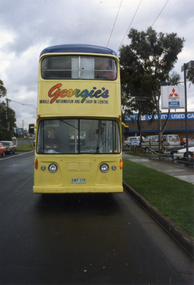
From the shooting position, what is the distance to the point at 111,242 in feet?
15.2

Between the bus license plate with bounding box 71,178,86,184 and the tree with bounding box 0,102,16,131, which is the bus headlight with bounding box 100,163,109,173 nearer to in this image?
the bus license plate with bounding box 71,178,86,184

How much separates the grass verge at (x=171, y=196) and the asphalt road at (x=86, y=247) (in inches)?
16.5

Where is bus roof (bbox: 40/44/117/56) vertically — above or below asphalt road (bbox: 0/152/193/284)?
above

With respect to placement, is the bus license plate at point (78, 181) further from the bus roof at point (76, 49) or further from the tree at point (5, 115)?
the tree at point (5, 115)

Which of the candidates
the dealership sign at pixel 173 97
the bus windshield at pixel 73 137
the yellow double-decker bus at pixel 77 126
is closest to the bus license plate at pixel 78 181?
the yellow double-decker bus at pixel 77 126

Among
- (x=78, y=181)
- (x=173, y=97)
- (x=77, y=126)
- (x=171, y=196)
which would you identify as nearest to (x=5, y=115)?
(x=173, y=97)

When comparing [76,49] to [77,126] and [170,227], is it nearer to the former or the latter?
[77,126]

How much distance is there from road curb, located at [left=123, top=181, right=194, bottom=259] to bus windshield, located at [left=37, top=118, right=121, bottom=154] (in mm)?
1569

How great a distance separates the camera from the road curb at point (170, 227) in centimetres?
430

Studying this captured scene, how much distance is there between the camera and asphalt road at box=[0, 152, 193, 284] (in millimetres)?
3441

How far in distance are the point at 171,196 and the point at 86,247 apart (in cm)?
389

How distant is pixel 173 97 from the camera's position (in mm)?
20609

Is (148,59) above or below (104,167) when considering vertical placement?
above

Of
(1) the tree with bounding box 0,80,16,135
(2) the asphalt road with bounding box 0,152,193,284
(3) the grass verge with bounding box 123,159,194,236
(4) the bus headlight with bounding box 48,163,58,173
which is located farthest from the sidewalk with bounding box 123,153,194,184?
(1) the tree with bounding box 0,80,16,135
